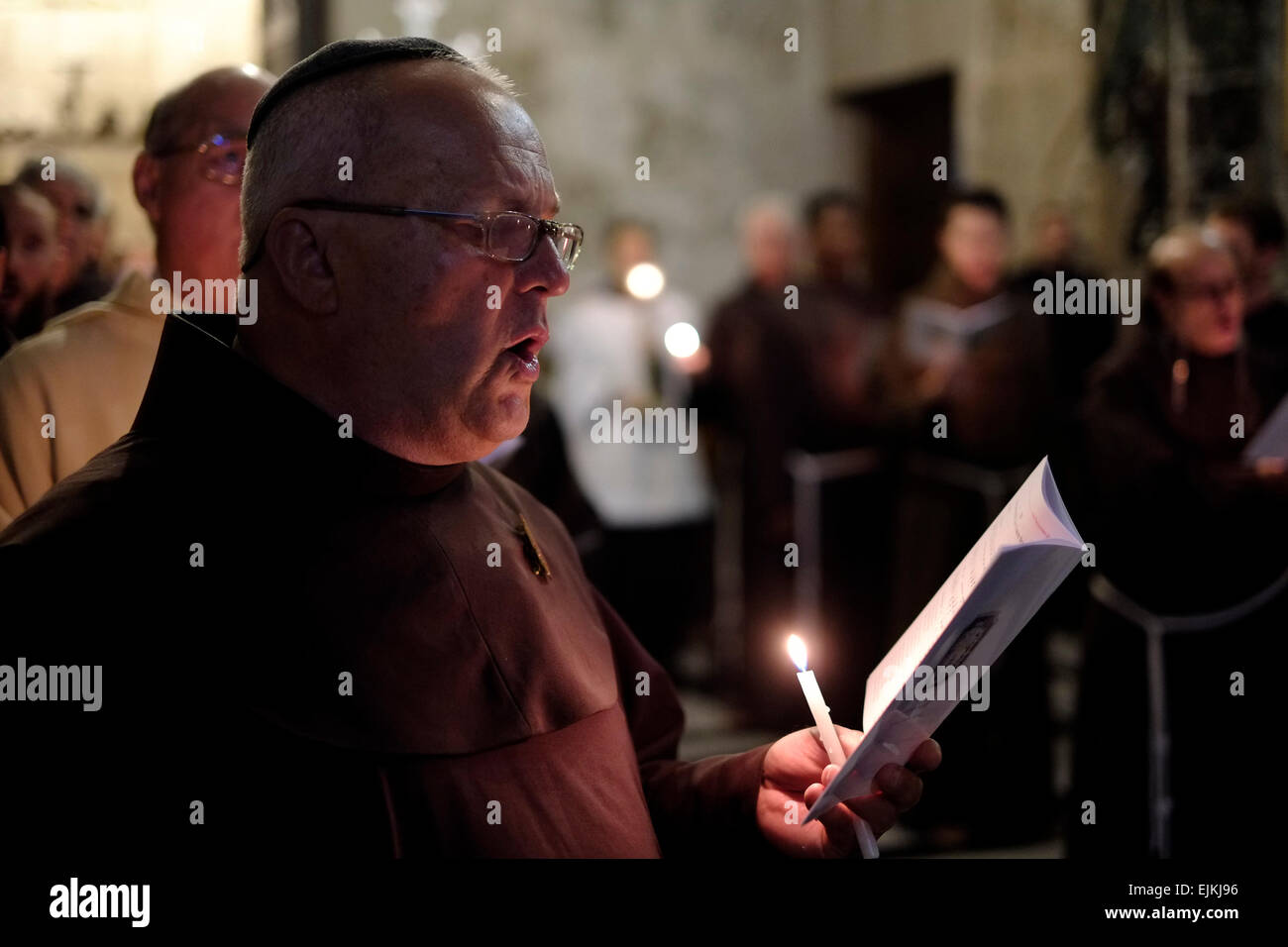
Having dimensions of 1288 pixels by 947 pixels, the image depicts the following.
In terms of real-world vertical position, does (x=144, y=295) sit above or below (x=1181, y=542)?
above

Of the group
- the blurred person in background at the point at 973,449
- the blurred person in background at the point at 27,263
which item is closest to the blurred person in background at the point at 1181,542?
the blurred person in background at the point at 973,449

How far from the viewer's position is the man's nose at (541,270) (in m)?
1.84

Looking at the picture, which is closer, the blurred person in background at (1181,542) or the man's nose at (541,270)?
the man's nose at (541,270)

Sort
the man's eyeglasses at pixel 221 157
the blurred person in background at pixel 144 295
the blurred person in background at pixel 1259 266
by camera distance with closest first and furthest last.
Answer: the blurred person in background at pixel 144 295 → the man's eyeglasses at pixel 221 157 → the blurred person in background at pixel 1259 266

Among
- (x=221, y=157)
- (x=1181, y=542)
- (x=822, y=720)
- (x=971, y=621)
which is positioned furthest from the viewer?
(x=1181, y=542)

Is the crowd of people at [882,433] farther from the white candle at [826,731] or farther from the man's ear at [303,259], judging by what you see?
the white candle at [826,731]

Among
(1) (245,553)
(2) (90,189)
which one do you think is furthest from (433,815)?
(2) (90,189)

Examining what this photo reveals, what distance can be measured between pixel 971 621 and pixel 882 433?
4.55m

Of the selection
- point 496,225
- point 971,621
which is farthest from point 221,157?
point 971,621

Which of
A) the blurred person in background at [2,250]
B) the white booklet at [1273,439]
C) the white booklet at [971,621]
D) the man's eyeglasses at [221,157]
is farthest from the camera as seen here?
the white booklet at [1273,439]

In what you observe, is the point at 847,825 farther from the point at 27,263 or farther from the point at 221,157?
the point at 27,263

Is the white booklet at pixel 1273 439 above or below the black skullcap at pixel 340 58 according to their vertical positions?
below

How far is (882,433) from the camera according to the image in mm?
6113

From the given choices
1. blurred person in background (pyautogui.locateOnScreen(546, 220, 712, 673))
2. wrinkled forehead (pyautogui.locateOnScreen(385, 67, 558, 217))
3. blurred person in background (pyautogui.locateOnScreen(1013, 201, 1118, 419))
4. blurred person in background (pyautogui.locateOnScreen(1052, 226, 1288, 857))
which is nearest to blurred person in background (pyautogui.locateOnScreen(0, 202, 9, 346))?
wrinkled forehead (pyautogui.locateOnScreen(385, 67, 558, 217))
